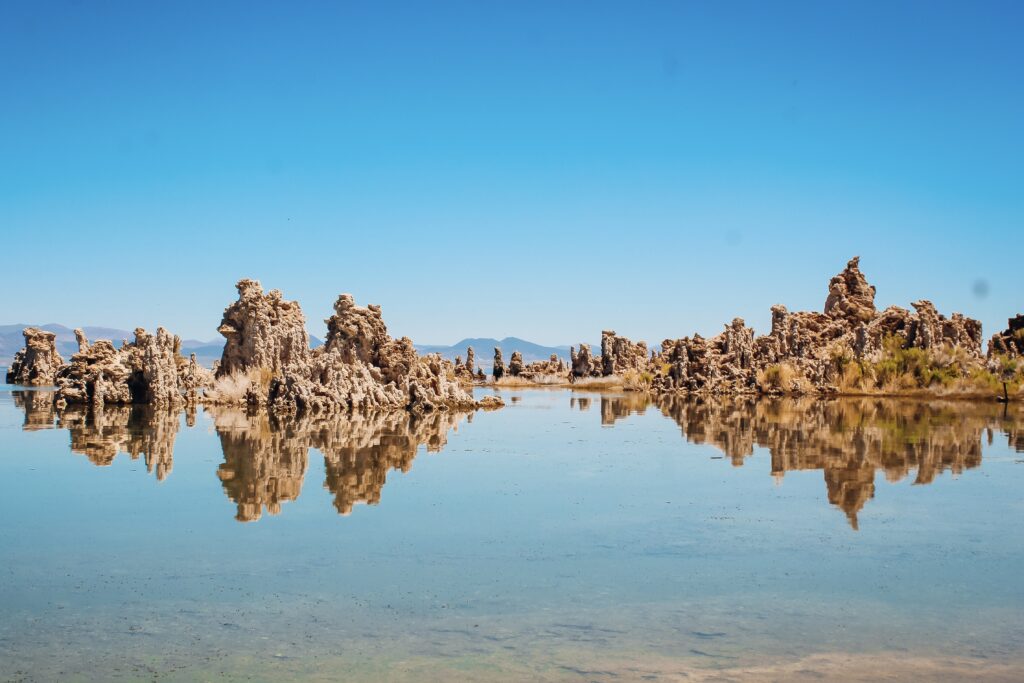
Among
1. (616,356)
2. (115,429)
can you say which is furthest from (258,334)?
(616,356)

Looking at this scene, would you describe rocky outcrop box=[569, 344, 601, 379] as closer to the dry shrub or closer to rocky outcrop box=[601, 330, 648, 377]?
rocky outcrop box=[601, 330, 648, 377]

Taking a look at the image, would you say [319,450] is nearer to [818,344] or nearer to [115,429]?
[115,429]

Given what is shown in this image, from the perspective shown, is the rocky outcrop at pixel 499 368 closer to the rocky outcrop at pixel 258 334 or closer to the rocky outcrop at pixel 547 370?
the rocky outcrop at pixel 547 370

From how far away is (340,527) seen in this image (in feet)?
35.4

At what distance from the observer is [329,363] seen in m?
30.1

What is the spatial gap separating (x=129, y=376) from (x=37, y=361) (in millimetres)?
27825

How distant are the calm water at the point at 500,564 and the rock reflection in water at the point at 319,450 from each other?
4.3 inches

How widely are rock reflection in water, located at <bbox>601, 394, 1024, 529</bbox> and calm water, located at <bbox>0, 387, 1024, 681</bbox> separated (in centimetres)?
22

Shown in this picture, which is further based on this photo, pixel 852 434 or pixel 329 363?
pixel 329 363

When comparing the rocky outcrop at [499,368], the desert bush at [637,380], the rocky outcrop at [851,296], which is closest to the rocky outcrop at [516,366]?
the rocky outcrop at [499,368]

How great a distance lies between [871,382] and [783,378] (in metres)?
4.25

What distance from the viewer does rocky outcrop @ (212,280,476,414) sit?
97.0 feet

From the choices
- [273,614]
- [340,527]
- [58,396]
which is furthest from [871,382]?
[273,614]

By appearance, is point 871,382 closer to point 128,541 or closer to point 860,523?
point 860,523
